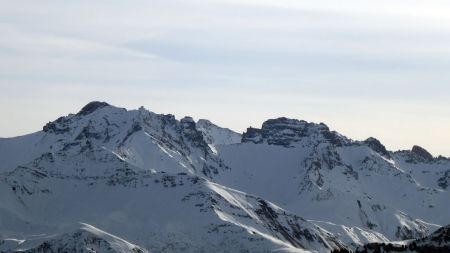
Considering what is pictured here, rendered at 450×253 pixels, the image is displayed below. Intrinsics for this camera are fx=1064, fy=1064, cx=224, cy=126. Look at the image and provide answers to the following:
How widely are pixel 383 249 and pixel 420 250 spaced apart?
595 centimetres

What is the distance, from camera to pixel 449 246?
17062 cm

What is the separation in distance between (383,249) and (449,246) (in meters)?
10.6

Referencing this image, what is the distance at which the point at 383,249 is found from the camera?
17388 cm

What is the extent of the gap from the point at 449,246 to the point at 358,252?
14546mm

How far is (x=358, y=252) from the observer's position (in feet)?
568

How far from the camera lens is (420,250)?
17288 centimetres

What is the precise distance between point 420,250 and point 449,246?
4.88m

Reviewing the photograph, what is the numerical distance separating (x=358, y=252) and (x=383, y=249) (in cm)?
426

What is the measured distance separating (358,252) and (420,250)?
1005 centimetres
